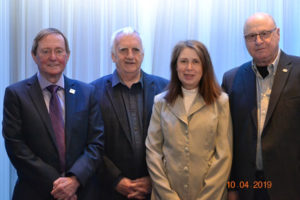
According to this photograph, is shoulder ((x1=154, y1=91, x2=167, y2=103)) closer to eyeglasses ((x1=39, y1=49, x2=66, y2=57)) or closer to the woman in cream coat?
the woman in cream coat

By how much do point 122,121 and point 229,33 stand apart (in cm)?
153

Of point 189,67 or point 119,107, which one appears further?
point 119,107

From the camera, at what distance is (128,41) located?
2652 mm

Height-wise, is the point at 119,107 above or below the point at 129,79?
below

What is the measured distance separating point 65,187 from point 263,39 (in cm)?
168

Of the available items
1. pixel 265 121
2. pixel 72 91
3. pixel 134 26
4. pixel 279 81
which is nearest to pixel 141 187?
pixel 72 91

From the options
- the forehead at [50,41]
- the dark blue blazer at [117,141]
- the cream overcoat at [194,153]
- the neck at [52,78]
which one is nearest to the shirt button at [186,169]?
the cream overcoat at [194,153]

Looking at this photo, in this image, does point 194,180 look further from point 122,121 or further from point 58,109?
point 58,109

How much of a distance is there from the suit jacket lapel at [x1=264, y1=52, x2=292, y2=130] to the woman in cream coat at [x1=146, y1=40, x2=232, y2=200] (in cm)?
29

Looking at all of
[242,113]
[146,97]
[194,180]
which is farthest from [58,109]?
[242,113]

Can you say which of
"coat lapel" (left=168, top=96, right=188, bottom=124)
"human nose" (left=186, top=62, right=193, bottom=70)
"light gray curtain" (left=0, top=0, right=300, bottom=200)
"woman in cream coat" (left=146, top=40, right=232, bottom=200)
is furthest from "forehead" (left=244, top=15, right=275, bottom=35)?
"light gray curtain" (left=0, top=0, right=300, bottom=200)

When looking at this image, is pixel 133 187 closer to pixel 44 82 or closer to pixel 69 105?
pixel 69 105
